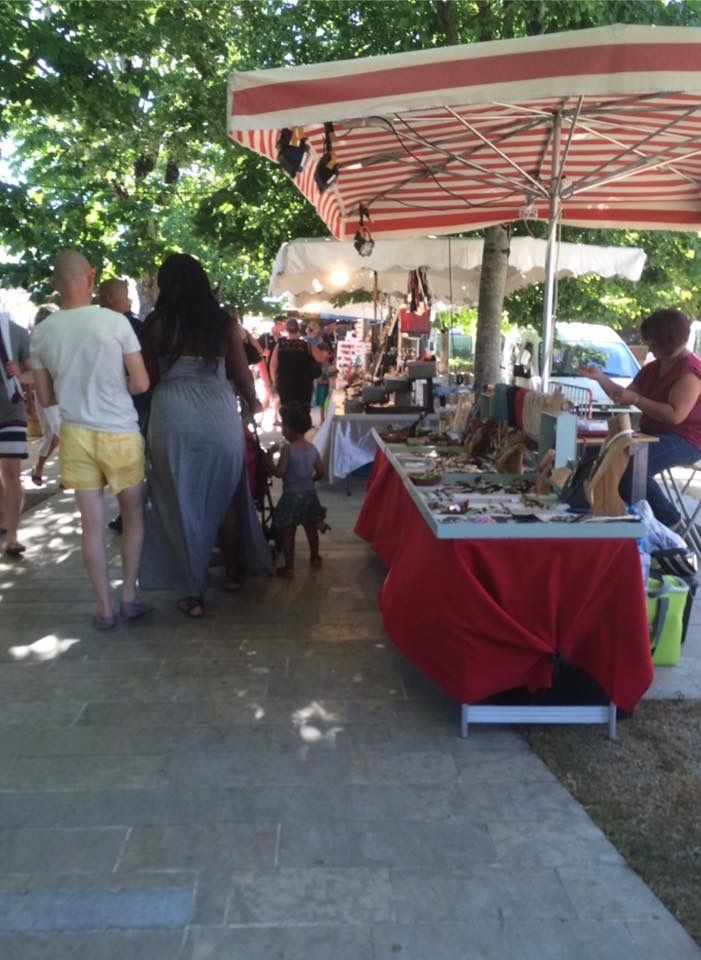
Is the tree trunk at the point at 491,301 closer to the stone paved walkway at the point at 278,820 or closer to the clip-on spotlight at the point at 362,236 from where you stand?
the clip-on spotlight at the point at 362,236

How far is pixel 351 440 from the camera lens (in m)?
8.40

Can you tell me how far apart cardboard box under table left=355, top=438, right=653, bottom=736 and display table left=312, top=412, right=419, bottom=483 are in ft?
16.1

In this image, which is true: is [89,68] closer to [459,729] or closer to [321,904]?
[459,729]

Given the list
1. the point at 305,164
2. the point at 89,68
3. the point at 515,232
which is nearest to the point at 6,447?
the point at 305,164

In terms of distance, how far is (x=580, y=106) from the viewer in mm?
4766

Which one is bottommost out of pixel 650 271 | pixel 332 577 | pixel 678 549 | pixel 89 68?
pixel 332 577

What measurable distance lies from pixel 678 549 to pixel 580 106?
250 cm

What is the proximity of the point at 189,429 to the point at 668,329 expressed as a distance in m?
2.63

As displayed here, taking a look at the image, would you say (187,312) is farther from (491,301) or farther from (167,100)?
(167,100)

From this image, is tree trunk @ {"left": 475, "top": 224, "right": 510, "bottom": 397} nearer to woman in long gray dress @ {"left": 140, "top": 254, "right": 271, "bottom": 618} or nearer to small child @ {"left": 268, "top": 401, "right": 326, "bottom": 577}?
small child @ {"left": 268, "top": 401, "right": 326, "bottom": 577}

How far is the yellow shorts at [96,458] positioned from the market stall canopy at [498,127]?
1605mm

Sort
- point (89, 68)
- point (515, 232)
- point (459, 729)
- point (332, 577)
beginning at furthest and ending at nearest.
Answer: point (515, 232) < point (89, 68) < point (332, 577) < point (459, 729)

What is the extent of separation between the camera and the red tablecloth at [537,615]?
326 cm

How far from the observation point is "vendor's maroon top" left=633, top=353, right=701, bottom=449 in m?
4.70
